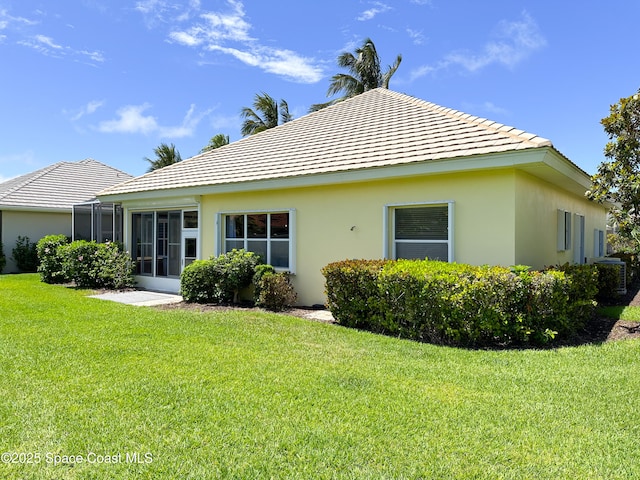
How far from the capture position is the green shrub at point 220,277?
34.9 feet

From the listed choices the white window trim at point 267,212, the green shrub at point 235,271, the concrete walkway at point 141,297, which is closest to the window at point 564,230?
the white window trim at point 267,212

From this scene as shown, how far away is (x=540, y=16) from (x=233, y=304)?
40.7 ft

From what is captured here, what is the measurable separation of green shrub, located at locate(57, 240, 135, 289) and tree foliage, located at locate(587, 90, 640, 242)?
13.6 m

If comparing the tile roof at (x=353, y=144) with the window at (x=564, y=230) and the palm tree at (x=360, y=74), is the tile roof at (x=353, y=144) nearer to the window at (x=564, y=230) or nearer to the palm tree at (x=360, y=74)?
the window at (x=564, y=230)

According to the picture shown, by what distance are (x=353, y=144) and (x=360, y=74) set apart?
21439 mm

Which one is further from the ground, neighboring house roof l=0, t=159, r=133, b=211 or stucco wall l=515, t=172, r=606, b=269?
neighboring house roof l=0, t=159, r=133, b=211

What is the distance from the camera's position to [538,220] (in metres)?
9.30

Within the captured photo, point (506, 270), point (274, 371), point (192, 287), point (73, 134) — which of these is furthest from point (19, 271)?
point (506, 270)

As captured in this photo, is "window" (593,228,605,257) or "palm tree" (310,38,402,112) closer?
"window" (593,228,605,257)

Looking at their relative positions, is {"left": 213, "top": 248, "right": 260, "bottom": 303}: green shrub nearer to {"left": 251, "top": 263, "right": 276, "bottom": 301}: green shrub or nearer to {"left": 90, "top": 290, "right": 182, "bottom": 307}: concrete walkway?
{"left": 251, "top": 263, "right": 276, "bottom": 301}: green shrub

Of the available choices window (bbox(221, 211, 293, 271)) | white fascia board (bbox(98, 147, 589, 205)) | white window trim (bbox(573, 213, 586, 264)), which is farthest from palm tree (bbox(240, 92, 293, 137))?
white window trim (bbox(573, 213, 586, 264))

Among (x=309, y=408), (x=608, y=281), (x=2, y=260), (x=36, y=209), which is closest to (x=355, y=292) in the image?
(x=309, y=408)

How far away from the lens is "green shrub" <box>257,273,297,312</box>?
9883mm

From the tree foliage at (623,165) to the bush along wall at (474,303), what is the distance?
172 cm
